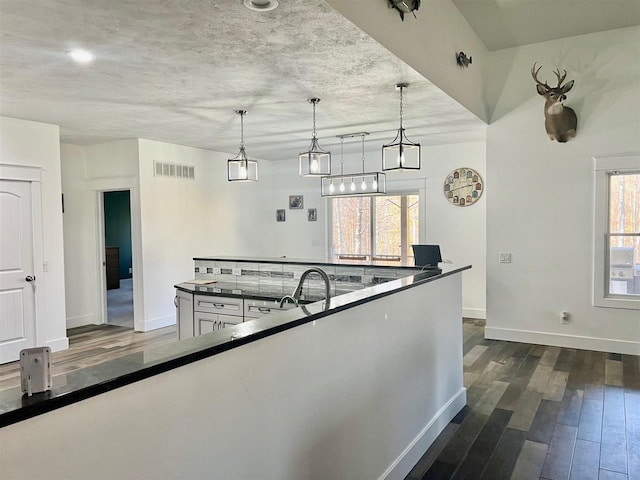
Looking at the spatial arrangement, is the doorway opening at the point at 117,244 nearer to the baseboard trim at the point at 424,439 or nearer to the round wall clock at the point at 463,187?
the round wall clock at the point at 463,187

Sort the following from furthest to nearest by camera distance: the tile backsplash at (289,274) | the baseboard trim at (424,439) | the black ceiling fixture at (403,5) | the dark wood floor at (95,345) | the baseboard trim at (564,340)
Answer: the baseboard trim at (564,340) → the dark wood floor at (95,345) → the tile backsplash at (289,274) → the black ceiling fixture at (403,5) → the baseboard trim at (424,439)

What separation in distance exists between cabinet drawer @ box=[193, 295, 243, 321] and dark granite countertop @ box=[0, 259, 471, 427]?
1.96 m

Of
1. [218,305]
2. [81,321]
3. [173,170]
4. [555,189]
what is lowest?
[81,321]

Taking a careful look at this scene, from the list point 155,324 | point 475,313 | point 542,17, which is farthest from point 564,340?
point 155,324

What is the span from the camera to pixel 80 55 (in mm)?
3006

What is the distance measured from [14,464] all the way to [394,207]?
690 cm

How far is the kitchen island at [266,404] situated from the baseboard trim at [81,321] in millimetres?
5466

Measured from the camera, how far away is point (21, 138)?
16.4 ft

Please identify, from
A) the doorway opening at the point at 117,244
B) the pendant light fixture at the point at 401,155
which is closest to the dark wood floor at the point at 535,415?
the pendant light fixture at the point at 401,155

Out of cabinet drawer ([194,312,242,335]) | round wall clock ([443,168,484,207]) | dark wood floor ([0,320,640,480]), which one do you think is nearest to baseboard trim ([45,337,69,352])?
dark wood floor ([0,320,640,480])

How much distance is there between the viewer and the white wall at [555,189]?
4965 mm

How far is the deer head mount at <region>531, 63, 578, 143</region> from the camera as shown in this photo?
16.3ft

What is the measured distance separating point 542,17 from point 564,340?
11.7 ft

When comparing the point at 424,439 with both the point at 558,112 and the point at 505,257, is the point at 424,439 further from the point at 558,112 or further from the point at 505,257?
the point at 558,112
